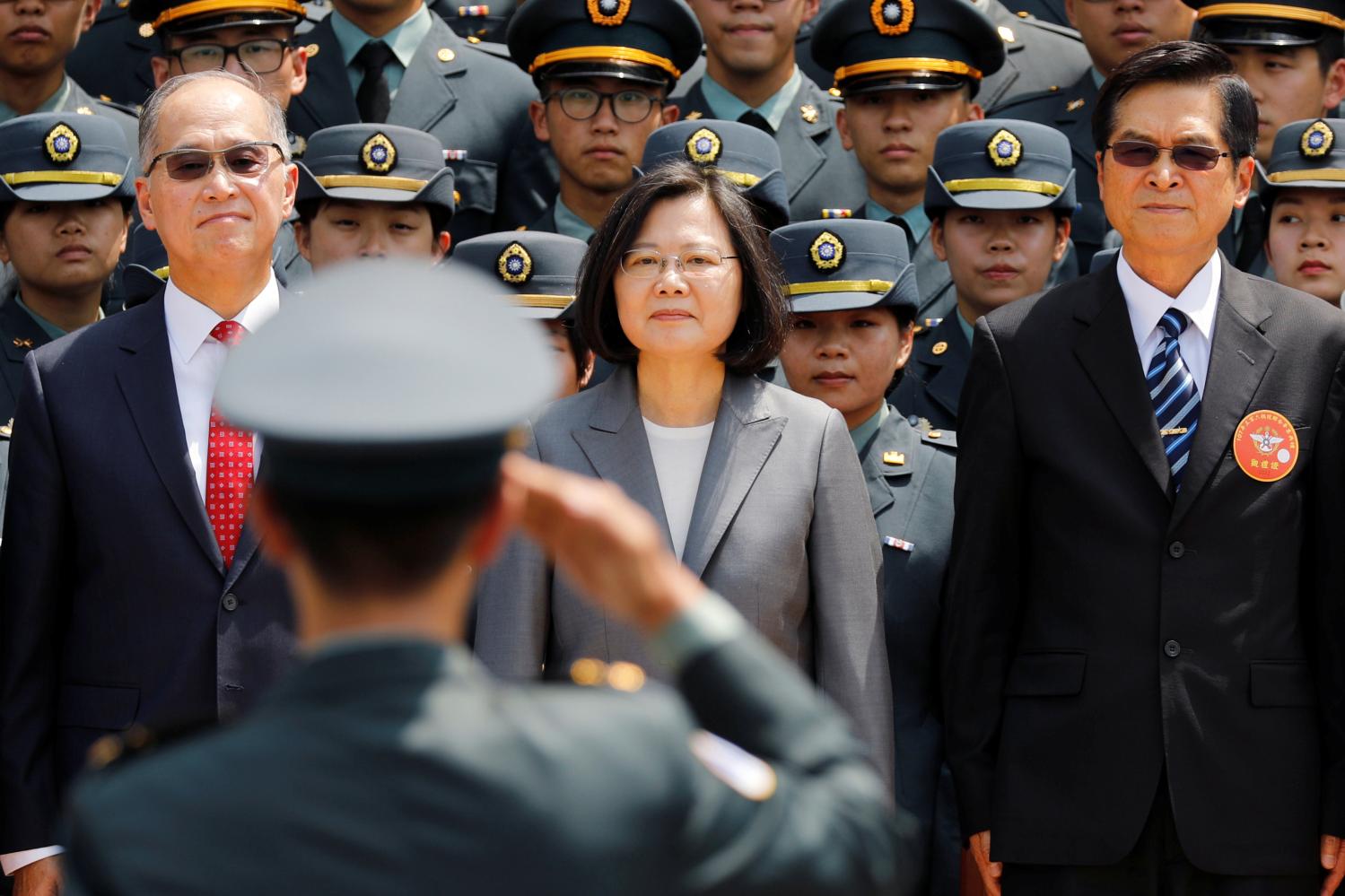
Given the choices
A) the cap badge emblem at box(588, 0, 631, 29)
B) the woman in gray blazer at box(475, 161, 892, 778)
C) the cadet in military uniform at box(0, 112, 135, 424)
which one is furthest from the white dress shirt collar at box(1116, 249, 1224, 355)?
the cadet in military uniform at box(0, 112, 135, 424)

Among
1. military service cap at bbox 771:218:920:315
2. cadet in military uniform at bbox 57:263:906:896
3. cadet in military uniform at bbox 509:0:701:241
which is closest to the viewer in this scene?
cadet in military uniform at bbox 57:263:906:896

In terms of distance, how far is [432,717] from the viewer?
5.68ft

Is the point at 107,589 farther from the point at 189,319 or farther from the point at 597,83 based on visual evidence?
the point at 597,83

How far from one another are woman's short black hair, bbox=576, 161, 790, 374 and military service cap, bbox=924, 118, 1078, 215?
203 centimetres

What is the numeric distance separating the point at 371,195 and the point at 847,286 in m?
1.61

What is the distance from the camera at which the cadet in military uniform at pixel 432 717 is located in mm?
1688

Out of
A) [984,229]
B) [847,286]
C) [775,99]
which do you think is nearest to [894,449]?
[847,286]

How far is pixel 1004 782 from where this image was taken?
4.19 metres

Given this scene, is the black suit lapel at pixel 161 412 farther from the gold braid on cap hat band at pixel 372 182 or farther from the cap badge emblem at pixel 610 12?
the cap badge emblem at pixel 610 12

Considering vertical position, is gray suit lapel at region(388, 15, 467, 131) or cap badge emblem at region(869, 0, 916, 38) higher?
cap badge emblem at region(869, 0, 916, 38)

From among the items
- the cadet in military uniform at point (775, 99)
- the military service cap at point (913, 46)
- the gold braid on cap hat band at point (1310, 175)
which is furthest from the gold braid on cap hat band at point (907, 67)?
the gold braid on cap hat band at point (1310, 175)

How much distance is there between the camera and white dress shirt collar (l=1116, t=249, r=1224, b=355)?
4285 millimetres

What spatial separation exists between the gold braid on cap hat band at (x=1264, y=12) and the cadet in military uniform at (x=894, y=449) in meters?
1.85

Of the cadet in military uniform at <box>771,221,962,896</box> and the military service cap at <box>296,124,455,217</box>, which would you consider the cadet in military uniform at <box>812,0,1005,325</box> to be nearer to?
the cadet in military uniform at <box>771,221,962,896</box>
